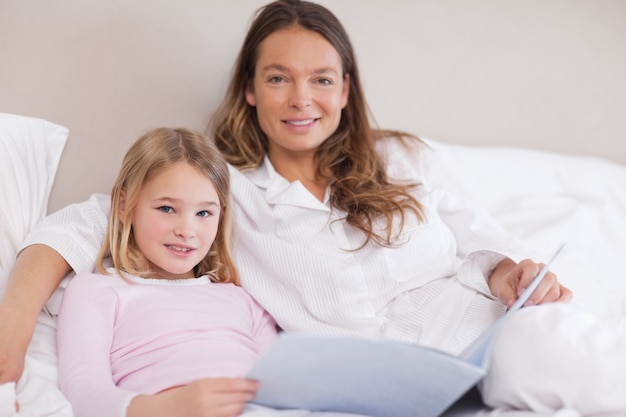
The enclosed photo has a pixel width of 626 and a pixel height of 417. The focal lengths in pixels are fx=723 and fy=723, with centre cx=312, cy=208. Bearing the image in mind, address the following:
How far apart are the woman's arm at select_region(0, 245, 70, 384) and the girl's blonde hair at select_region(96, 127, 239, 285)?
8 centimetres

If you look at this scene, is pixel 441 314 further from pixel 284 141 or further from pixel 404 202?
pixel 284 141

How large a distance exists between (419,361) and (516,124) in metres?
1.26

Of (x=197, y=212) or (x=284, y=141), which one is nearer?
(x=197, y=212)

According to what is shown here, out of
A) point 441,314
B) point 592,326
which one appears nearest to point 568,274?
point 441,314

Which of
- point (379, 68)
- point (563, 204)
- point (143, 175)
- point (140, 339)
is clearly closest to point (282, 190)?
point (143, 175)

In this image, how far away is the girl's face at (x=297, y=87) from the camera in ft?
4.76

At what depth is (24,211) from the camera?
1.34 m

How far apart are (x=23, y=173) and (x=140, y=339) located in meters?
0.45

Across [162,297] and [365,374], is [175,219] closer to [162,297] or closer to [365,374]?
[162,297]

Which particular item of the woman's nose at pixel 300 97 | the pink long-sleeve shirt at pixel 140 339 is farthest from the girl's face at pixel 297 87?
the pink long-sleeve shirt at pixel 140 339

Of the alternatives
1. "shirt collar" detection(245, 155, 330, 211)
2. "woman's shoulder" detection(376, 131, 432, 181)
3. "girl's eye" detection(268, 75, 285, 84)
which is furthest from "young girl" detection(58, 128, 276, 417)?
"woman's shoulder" detection(376, 131, 432, 181)

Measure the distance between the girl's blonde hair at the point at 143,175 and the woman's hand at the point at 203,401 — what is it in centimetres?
32

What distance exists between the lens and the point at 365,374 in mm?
944

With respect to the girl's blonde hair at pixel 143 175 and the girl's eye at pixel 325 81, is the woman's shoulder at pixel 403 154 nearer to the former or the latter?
the girl's eye at pixel 325 81
